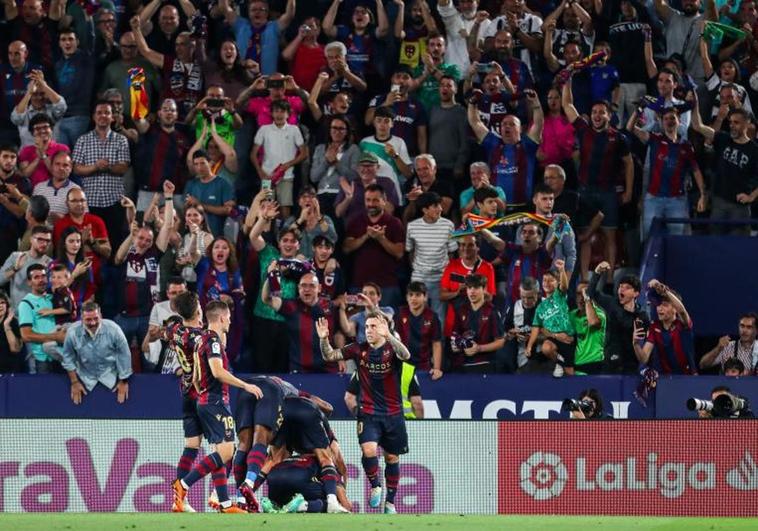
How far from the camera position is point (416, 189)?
730 inches

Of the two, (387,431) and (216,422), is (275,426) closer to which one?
(216,422)

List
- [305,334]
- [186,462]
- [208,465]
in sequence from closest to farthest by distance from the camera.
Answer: [208,465] < [186,462] < [305,334]

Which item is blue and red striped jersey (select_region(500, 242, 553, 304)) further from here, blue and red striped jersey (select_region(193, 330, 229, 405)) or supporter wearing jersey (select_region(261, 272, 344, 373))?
blue and red striped jersey (select_region(193, 330, 229, 405))

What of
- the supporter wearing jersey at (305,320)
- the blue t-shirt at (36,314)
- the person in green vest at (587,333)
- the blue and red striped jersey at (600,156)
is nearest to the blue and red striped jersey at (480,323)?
the person in green vest at (587,333)

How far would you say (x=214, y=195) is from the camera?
18.6m

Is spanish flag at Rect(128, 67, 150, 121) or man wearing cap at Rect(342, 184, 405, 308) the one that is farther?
spanish flag at Rect(128, 67, 150, 121)

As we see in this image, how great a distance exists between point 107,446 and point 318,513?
→ 10.4 feet

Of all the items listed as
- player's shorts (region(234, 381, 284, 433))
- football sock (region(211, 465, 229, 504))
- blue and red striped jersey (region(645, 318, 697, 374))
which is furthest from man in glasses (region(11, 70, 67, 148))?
blue and red striped jersey (region(645, 318, 697, 374))

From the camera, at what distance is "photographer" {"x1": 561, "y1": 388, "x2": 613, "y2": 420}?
1584 centimetres

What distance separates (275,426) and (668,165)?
670cm

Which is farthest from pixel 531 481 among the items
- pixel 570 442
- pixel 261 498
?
pixel 261 498

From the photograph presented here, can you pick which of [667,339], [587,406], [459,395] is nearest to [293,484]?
[587,406]

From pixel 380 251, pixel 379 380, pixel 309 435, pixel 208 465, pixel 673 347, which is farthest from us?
pixel 380 251

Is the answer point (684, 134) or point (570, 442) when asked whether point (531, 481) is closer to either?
point (570, 442)
